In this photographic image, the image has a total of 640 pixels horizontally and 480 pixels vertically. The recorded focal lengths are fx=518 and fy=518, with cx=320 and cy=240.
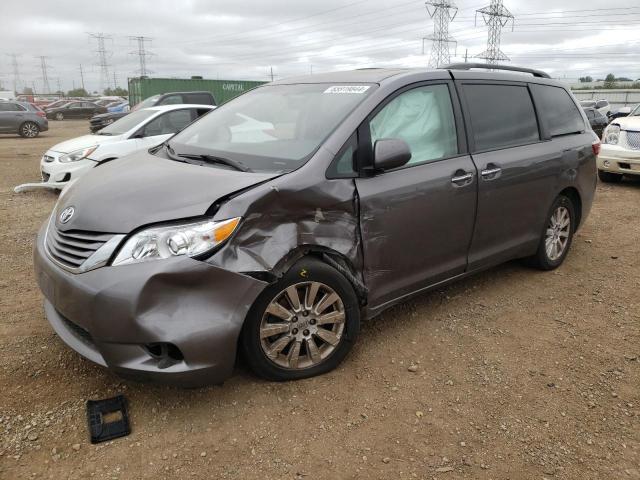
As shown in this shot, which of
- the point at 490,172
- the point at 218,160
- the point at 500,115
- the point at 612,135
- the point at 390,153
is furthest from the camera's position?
the point at 612,135

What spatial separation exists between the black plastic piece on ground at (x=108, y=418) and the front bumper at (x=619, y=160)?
890 centimetres

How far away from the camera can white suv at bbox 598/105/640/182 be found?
8703 millimetres

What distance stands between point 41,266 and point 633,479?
3.14 m

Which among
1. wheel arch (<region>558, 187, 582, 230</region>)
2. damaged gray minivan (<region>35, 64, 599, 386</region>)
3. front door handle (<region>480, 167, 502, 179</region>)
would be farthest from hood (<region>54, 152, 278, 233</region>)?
wheel arch (<region>558, 187, 582, 230</region>)

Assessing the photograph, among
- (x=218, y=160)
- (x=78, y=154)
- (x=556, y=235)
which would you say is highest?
(x=218, y=160)

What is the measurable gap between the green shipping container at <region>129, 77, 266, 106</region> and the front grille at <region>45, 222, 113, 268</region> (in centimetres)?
2019

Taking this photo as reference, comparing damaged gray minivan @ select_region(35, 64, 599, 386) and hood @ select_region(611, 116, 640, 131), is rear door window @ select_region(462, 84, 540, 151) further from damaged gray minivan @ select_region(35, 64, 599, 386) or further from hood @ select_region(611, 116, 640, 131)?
hood @ select_region(611, 116, 640, 131)

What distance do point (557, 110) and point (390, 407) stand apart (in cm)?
331

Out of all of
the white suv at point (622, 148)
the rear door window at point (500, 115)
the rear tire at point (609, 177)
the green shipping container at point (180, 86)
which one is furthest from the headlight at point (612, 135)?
the green shipping container at point (180, 86)

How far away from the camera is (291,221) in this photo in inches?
109

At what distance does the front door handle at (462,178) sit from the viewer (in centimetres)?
353

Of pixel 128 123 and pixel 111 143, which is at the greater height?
pixel 128 123

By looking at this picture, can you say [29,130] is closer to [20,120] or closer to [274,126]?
[20,120]

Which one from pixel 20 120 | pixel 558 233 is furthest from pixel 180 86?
pixel 558 233
